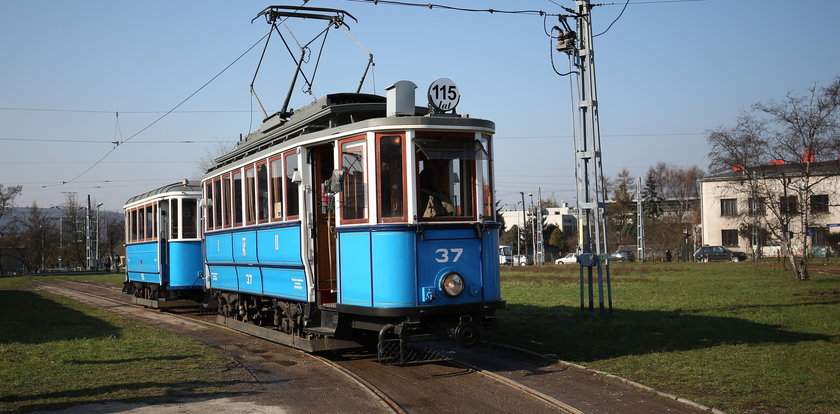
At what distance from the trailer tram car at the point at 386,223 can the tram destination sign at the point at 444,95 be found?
29cm

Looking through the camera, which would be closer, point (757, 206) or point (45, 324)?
point (45, 324)

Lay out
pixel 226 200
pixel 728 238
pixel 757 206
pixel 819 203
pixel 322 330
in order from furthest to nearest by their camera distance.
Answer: pixel 728 238 → pixel 819 203 → pixel 757 206 → pixel 226 200 → pixel 322 330

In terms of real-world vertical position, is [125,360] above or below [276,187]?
below

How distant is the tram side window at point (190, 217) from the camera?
20141mm

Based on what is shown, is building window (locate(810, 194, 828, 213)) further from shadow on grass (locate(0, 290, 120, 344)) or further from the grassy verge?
shadow on grass (locate(0, 290, 120, 344))

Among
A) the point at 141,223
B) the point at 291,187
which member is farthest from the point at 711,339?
the point at 141,223

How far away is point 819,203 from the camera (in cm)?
2808

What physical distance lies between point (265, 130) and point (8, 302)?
15.7 m

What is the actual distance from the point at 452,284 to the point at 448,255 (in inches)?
14.6

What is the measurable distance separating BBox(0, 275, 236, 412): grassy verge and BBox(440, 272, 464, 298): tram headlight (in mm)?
3040

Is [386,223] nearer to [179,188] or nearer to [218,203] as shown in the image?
[218,203]

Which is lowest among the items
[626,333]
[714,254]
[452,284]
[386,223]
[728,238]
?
[714,254]

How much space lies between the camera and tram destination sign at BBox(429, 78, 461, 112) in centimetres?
1072

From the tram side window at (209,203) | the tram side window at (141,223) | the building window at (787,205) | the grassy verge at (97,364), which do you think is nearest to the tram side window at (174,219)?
the tram side window at (141,223)
